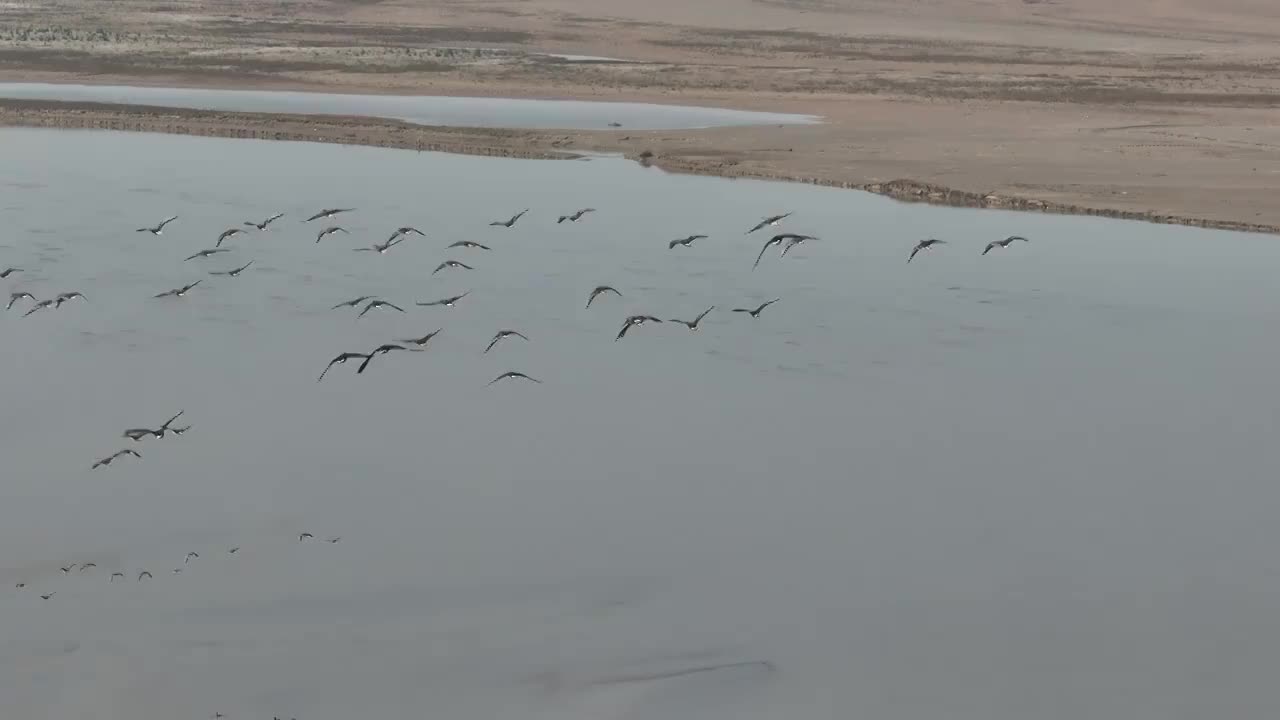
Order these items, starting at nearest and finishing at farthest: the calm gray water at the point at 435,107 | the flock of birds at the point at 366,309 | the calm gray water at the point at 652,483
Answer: the calm gray water at the point at 652,483 < the flock of birds at the point at 366,309 < the calm gray water at the point at 435,107

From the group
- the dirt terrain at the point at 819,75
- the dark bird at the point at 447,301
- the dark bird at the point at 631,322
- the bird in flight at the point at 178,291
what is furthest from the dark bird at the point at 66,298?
the dirt terrain at the point at 819,75

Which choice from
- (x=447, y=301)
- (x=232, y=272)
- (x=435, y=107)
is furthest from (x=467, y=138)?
(x=447, y=301)

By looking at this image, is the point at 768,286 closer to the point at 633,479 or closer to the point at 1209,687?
the point at 633,479

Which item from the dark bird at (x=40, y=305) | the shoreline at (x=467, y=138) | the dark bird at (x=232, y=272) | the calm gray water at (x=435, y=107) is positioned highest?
the calm gray water at (x=435, y=107)

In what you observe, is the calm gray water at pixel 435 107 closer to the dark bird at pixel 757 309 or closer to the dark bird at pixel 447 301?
the dark bird at pixel 447 301

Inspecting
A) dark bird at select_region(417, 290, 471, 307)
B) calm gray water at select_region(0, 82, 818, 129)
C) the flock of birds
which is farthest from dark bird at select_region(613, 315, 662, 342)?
calm gray water at select_region(0, 82, 818, 129)

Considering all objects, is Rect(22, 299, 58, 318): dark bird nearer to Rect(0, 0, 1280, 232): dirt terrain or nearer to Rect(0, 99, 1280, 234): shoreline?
Rect(0, 99, 1280, 234): shoreline

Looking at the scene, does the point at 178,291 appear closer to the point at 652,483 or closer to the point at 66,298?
the point at 66,298
